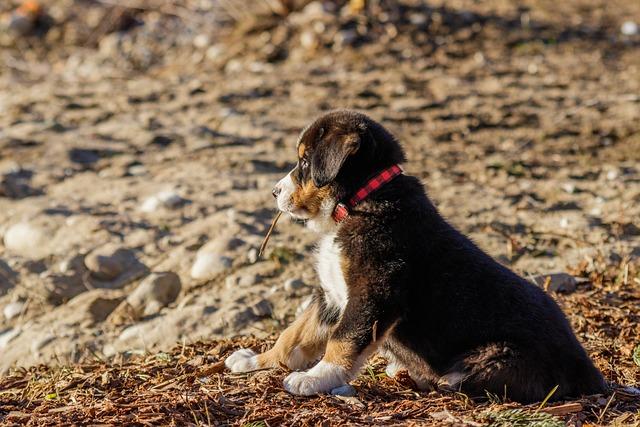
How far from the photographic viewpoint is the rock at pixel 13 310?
670cm

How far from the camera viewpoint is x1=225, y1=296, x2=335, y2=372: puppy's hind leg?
476 cm

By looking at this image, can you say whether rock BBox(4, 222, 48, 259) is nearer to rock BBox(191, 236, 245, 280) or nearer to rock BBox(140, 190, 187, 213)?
rock BBox(140, 190, 187, 213)

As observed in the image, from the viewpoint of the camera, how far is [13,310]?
6.73 metres

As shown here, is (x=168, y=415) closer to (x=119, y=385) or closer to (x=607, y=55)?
(x=119, y=385)

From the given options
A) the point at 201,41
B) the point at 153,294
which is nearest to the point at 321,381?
the point at 153,294

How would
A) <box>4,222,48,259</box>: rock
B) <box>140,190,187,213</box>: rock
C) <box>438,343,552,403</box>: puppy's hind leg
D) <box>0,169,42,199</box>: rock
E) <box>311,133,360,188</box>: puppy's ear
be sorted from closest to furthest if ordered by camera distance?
<box>438,343,552,403</box>: puppy's hind leg → <box>311,133,360,188</box>: puppy's ear → <box>4,222,48,259</box>: rock → <box>140,190,187,213</box>: rock → <box>0,169,42,199</box>: rock

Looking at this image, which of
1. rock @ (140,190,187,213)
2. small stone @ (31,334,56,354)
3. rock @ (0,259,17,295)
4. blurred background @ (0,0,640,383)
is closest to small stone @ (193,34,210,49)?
blurred background @ (0,0,640,383)

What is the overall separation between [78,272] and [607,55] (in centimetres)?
776

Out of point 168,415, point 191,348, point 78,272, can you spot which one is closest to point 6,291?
point 78,272

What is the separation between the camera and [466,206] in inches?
302

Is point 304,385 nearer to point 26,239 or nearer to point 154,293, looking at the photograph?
point 154,293

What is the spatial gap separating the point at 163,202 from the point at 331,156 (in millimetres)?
3678

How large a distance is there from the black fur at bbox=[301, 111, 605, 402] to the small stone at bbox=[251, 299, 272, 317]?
67.2 inches

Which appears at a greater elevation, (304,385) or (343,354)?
(343,354)
